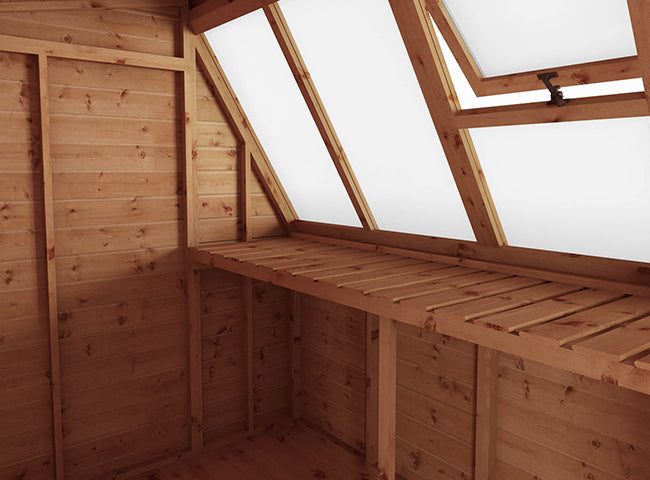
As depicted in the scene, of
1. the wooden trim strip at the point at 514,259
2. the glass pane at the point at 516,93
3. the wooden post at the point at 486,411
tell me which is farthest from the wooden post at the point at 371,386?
the glass pane at the point at 516,93

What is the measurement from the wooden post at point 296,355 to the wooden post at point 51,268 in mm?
1240

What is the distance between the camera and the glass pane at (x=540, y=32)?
59.5 inches

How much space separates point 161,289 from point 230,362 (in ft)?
1.87

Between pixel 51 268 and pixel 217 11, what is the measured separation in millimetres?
1307

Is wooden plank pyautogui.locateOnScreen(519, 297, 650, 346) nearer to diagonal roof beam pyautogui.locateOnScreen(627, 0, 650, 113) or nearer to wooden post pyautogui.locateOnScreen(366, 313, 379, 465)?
diagonal roof beam pyautogui.locateOnScreen(627, 0, 650, 113)

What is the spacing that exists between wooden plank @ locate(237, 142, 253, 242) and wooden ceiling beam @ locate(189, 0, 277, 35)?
0.61 metres

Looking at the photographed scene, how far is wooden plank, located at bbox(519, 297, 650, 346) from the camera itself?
1463mm

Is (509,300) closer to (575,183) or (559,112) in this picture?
(575,183)

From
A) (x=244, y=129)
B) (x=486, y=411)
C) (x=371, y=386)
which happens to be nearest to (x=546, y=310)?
(x=486, y=411)

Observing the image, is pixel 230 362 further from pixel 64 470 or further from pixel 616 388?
pixel 616 388

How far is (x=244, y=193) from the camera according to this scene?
310 centimetres

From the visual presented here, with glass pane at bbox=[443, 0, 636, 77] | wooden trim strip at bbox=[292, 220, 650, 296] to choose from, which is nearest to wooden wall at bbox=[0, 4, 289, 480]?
wooden trim strip at bbox=[292, 220, 650, 296]

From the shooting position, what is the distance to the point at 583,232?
1984mm

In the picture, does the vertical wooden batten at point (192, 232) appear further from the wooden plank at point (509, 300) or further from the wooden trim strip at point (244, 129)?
the wooden plank at point (509, 300)
